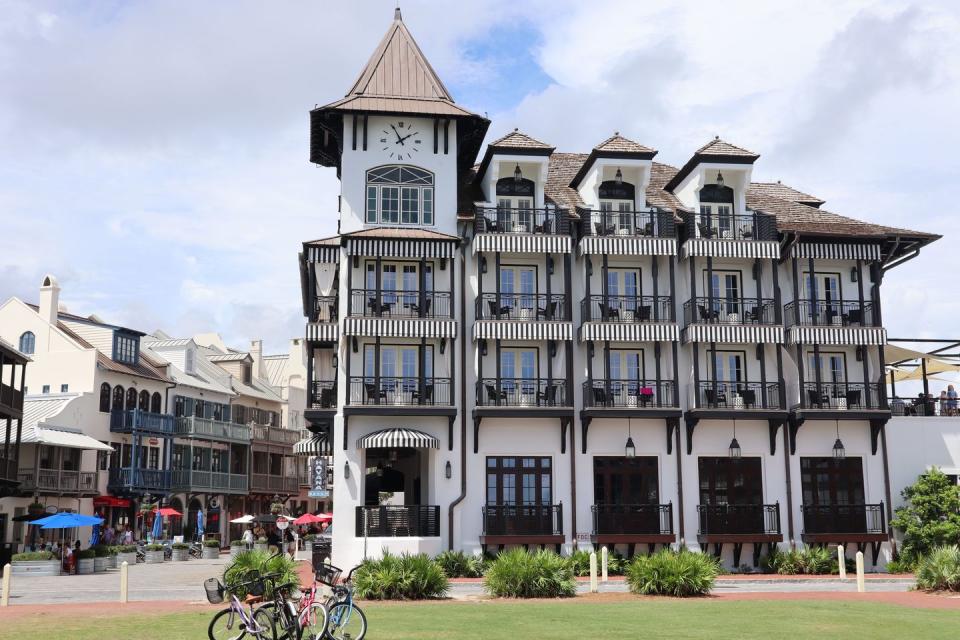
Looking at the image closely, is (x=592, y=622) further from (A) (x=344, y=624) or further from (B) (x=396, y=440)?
(B) (x=396, y=440)

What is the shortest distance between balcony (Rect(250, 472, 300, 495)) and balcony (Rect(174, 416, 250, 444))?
2744 mm

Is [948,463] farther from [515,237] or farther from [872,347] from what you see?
[515,237]

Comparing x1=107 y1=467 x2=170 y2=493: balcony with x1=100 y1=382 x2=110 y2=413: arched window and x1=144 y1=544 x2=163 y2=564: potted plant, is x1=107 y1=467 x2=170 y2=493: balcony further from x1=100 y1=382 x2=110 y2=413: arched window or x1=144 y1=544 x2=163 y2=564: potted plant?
x1=144 y1=544 x2=163 y2=564: potted plant

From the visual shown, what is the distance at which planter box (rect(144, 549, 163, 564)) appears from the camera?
4847 cm

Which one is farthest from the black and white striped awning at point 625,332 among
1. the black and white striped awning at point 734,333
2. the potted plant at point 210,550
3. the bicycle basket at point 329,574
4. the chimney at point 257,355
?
the chimney at point 257,355

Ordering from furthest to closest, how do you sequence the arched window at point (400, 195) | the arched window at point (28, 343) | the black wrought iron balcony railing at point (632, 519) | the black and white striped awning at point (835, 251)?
1. the arched window at point (28, 343)
2. the black and white striped awning at point (835, 251)
3. the arched window at point (400, 195)
4. the black wrought iron balcony railing at point (632, 519)

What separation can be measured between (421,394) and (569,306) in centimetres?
601

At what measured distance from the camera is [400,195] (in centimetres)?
3647

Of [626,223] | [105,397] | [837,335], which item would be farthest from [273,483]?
[837,335]

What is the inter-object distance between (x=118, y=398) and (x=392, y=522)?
29659mm

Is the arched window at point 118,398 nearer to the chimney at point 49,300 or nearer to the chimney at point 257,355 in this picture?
the chimney at point 49,300

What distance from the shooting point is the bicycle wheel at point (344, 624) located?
52.7 feet

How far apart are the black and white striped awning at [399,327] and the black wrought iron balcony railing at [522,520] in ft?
19.8

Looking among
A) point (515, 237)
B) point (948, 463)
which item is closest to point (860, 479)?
point (948, 463)
